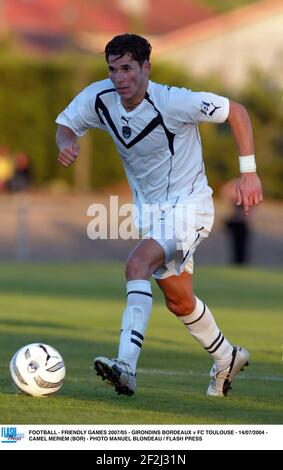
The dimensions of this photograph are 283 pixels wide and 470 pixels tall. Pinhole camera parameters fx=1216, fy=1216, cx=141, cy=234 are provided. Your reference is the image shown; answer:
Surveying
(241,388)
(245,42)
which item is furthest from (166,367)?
(245,42)

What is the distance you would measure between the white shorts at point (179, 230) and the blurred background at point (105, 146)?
560 cm

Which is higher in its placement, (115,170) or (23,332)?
(115,170)

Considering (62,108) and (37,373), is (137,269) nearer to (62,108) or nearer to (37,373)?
(37,373)

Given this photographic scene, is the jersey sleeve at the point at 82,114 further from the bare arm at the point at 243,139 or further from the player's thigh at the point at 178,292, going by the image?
the player's thigh at the point at 178,292

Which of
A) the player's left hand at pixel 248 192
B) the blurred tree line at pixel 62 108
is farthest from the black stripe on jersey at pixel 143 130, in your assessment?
the blurred tree line at pixel 62 108

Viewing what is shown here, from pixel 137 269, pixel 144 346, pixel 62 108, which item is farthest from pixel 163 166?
pixel 62 108

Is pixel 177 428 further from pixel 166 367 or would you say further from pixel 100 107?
pixel 166 367

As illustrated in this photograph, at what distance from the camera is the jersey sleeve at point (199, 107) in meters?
8.52

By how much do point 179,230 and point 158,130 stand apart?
0.73m

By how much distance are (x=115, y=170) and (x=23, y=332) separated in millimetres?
30709

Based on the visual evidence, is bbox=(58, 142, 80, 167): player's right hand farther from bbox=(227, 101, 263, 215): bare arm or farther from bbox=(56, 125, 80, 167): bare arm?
bbox=(227, 101, 263, 215): bare arm

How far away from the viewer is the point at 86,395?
853cm

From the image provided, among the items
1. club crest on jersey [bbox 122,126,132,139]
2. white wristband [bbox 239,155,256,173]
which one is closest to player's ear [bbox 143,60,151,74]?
club crest on jersey [bbox 122,126,132,139]
